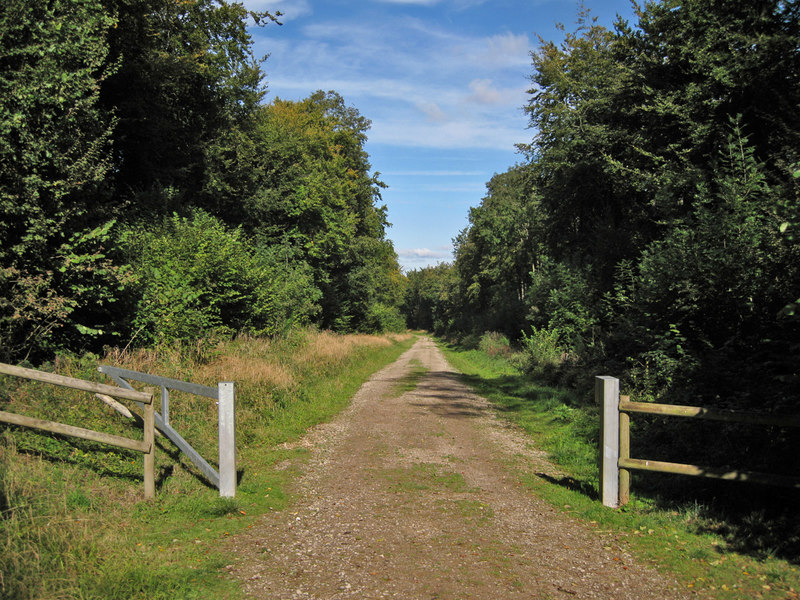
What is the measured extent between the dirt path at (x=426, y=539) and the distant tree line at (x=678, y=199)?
113 inches

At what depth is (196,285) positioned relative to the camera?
13859 millimetres

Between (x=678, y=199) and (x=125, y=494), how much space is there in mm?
13014

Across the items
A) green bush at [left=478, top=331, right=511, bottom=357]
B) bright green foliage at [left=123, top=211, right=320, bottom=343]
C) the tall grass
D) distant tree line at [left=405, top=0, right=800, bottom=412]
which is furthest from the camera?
green bush at [left=478, top=331, right=511, bottom=357]

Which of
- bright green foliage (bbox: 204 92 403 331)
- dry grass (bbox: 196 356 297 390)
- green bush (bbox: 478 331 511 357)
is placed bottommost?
green bush (bbox: 478 331 511 357)

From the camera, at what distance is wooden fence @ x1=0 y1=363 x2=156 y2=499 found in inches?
206

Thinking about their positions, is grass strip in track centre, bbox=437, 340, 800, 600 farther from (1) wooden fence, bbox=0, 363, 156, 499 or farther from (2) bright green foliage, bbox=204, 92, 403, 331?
(2) bright green foliage, bbox=204, 92, 403, 331

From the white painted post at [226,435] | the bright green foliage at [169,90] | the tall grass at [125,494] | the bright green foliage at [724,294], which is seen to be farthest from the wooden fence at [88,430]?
the bright green foliage at [169,90]

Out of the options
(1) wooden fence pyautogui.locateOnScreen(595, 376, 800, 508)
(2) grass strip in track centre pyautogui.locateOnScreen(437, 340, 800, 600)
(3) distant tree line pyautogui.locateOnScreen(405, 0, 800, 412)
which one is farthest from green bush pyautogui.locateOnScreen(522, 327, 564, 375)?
(1) wooden fence pyautogui.locateOnScreen(595, 376, 800, 508)

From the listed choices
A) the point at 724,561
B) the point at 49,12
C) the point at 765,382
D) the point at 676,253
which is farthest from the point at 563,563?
the point at 49,12

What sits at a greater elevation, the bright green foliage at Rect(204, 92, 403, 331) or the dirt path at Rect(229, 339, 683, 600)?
the bright green foliage at Rect(204, 92, 403, 331)

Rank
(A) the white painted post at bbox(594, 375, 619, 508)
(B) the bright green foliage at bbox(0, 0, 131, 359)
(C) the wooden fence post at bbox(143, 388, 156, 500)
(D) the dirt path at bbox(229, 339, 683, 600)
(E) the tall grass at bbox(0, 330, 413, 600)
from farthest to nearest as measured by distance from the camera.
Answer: (B) the bright green foliage at bbox(0, 0, 131, 359)
(A) the white painted post at bbox(594, 375, 619, 508)
(C) the wooden fence post at bbox(143, 388, 156, 500)
(D) the dirt path at bbox(229, 339, 683, 600)
(E) the tall grass at bbox(0, 330, 413, 600)

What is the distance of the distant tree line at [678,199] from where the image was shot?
748cm

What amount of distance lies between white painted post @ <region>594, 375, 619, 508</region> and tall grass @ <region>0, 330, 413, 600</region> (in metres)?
3.78

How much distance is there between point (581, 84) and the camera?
65.9ft
